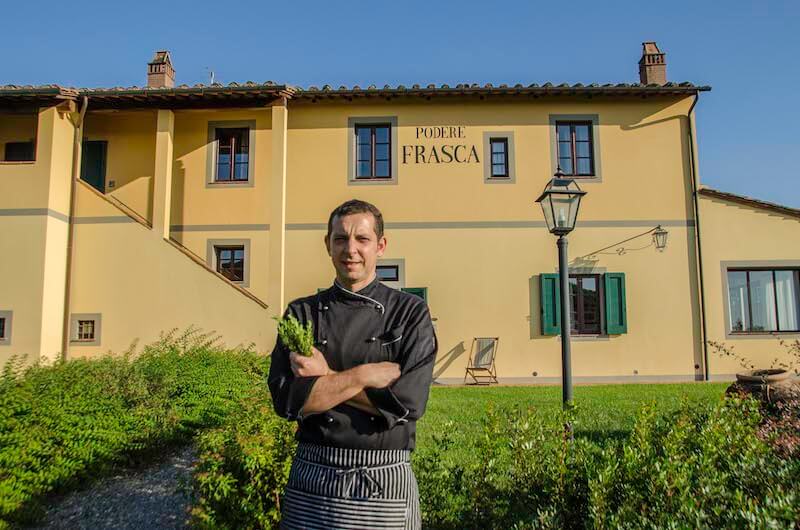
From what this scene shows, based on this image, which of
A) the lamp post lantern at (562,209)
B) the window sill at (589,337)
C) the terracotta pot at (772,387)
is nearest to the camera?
the lamp post lantern at (562,209)

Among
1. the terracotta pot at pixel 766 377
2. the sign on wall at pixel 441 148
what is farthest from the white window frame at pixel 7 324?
the terracotta pot at pixel 766 377

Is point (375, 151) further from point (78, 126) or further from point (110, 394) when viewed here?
point (110, 394)

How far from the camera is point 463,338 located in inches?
442

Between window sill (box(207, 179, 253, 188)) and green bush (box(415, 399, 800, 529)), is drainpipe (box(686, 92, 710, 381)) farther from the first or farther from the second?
window sill (box(207, 179, 253, 188))

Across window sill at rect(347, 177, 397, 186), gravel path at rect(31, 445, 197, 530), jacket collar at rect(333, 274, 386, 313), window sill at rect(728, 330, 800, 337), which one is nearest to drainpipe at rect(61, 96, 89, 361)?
window sill at rect(347, 177, 397, 186)

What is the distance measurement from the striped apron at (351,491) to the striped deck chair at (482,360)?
31.3 feet

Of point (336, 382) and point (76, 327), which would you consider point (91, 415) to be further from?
point (76, 327)

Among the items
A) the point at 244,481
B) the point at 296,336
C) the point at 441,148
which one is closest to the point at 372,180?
the point at 441,148

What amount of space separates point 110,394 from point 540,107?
10443mm

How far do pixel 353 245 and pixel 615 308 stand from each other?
416 inches

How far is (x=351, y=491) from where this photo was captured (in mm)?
1636

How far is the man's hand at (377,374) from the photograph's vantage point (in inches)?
64.5

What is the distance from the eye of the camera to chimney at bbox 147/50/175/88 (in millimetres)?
12258

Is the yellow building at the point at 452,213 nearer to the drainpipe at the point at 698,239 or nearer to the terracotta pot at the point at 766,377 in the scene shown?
the drainpipe at the point at 698,239
